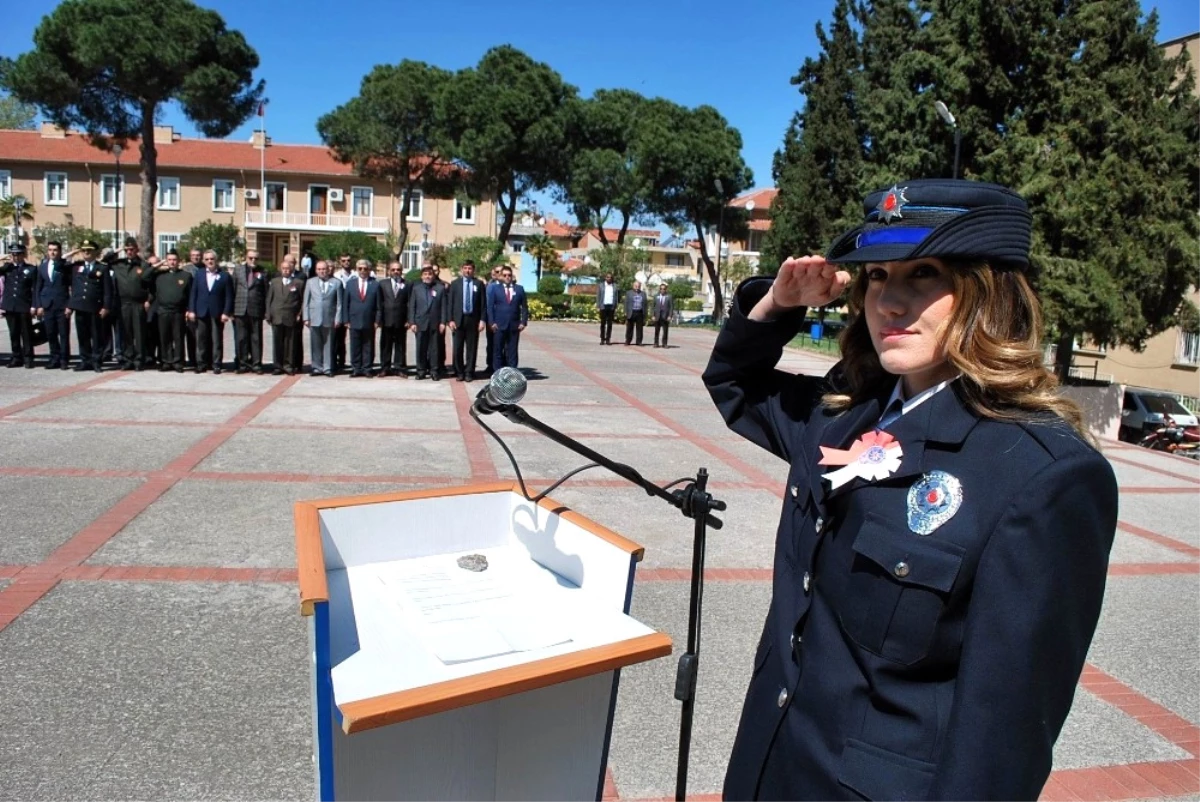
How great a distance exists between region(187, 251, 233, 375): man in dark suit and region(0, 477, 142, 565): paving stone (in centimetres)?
654

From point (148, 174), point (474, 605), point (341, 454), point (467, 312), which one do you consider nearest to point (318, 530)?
point (474, 605)

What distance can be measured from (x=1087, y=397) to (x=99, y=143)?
129 ft

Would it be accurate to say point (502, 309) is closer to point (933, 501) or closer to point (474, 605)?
point (474, 605)

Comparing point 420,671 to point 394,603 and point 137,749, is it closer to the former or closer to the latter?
point 394,603

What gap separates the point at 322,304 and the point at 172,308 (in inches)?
80.5

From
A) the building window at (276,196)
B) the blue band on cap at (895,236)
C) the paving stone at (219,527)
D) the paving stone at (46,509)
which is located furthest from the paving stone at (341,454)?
the building window at (276,196)

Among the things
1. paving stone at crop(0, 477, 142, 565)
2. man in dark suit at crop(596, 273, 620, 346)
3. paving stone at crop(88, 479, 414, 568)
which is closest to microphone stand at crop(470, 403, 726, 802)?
paving stone at crop(88, 479, 414, 568)

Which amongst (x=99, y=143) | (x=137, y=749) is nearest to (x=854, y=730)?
(x=137, y=749)

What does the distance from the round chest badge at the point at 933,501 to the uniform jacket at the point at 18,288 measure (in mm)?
13947

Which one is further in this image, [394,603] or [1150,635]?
[1150,635]

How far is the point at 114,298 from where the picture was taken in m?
12.6

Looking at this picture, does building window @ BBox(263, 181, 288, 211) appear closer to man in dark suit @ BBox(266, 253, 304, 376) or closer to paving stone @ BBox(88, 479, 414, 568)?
man in dark suit @ BBox(266, 253, 304, 376)

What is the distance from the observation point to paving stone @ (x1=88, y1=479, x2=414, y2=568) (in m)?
5.14

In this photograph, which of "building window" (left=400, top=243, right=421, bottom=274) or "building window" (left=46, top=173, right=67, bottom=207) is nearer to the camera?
"building window" (left=46, top=173, right=67, bottom=207)
